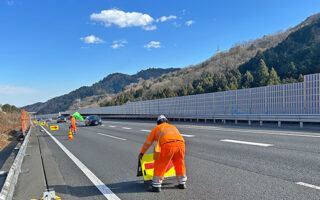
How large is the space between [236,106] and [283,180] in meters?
19.2

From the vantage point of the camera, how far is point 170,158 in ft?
15.6

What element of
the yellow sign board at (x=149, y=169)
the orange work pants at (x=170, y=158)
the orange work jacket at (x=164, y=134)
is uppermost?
the orange work jacket at (x=164, y=134)

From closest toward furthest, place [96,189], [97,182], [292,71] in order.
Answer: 1. [96,189]
2. [97,182]
3. [292,71]

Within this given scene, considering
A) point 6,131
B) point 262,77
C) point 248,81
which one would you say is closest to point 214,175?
point 6,131

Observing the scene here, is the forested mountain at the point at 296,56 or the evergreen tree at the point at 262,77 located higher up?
the forested mountain at the point at 296,56

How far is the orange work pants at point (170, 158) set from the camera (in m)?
4.72

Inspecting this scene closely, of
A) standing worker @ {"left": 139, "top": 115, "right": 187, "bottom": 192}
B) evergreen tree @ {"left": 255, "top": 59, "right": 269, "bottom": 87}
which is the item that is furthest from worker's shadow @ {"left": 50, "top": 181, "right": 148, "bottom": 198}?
evergreen tree @ {"left": 255, "top": 59, "right": 269, "bottom": 87}

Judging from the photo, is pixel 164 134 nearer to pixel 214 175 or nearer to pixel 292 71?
pixel 214 175

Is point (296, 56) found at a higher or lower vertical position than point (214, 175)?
higher

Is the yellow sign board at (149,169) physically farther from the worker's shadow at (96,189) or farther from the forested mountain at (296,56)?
the forested mountain at (296,56)

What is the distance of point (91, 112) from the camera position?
246ft

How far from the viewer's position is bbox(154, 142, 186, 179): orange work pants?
472cm

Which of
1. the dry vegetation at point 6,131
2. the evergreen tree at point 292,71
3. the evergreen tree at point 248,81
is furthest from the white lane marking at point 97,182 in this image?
the evergreen tree at point 292,71

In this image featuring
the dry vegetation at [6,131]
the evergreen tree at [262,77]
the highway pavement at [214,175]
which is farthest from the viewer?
the evergreen tree at [262,77]
